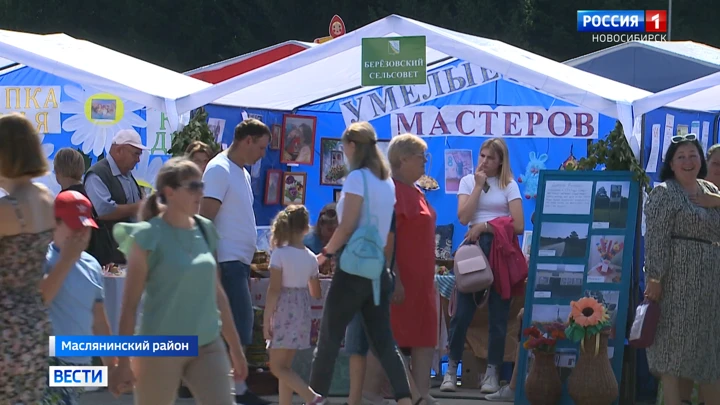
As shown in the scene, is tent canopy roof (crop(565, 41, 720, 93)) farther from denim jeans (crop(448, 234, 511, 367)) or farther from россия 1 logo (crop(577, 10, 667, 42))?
россия 1 logo (crop(577, 10, 667, 42))

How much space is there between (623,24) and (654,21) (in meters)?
0.73

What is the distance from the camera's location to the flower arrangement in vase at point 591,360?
277 inches

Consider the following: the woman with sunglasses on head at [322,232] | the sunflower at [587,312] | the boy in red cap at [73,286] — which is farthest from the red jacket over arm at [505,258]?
the boy in red cap at [73,286]

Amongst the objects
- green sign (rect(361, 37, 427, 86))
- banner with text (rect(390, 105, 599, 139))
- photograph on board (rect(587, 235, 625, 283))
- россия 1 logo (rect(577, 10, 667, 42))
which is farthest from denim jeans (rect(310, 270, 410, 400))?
россия 1 logo (rect(577, 10, 667, 42))

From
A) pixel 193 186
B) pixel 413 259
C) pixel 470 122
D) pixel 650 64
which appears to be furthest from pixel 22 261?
pixel 650 64

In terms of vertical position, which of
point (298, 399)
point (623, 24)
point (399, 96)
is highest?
point (623, 24)

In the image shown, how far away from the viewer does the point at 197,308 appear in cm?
434

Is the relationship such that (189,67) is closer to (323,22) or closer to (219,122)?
(323,22)

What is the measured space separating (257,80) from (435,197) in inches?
133

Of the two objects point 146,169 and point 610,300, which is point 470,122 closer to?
point 146,169

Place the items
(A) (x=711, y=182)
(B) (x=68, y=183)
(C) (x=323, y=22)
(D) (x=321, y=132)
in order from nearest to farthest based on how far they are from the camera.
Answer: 1. (A) (x=711, y=182)
2. (B) (x=68, y=183)
3. (D) (x=321, y=132)
4. (C) (x=323, y=22)

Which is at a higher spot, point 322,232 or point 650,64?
point 650,64

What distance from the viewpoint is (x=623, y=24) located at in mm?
27359

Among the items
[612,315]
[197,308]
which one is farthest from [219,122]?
[197,308]
